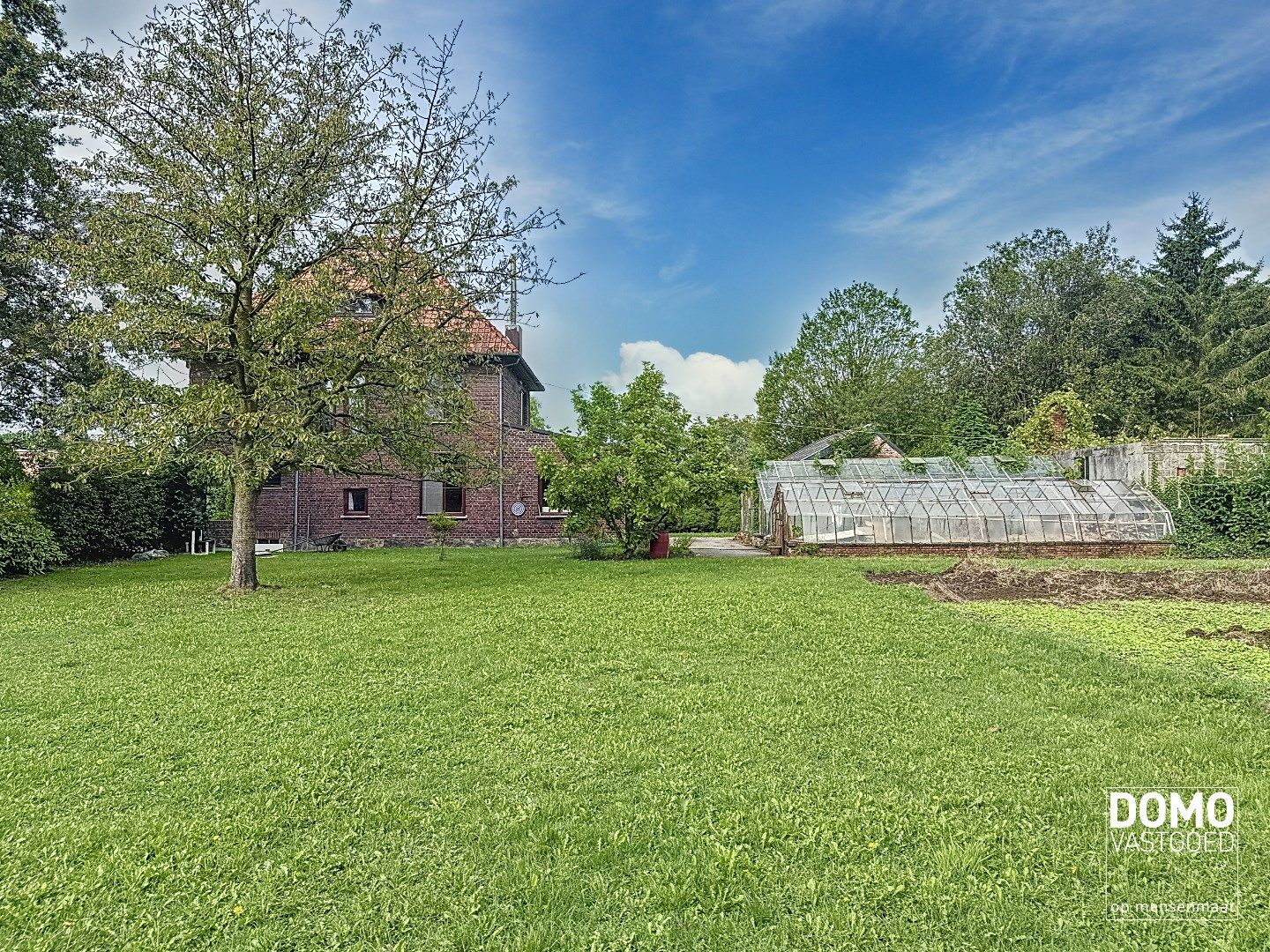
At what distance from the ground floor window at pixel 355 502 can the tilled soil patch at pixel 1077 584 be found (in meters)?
15.4

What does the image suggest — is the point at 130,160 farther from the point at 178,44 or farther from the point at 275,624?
the point at 275,624

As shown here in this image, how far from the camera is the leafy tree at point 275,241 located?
9922mm

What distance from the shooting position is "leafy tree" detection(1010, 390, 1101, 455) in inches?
1164

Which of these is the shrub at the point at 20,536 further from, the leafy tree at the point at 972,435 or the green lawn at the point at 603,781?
the leafy tree at the point at 972,435

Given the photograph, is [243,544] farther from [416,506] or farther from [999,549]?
[999,549]

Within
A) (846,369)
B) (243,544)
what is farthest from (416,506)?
(846,369)

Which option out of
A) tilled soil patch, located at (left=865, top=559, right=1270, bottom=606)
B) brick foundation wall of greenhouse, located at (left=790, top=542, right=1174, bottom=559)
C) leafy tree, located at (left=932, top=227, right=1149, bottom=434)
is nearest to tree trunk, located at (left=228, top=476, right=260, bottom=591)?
tilled soil patch, located at (left=865, top=559, right=1270, bottom=606)

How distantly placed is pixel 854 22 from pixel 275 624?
12.4m

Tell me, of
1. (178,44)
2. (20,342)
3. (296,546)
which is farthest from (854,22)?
(296,546)

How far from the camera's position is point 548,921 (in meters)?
2.59

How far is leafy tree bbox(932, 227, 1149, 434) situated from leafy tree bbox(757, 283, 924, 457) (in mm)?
2567

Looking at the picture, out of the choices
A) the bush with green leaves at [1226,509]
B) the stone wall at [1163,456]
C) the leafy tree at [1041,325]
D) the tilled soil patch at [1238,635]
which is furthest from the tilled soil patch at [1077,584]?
the leafy tree at [1041,325]

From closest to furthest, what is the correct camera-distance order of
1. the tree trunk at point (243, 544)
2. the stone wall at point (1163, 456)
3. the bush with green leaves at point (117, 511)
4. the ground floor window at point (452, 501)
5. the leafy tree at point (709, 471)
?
the tree trunk at point (243, 544)
the leafy tree at point (709, 471)
the bush with green leaves at point (117, 511)
the stone wall at point (1163, 456)
the ground floor window at point (452, 501)

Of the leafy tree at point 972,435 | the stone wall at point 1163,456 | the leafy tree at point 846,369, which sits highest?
the leafy tree at point 846,369
